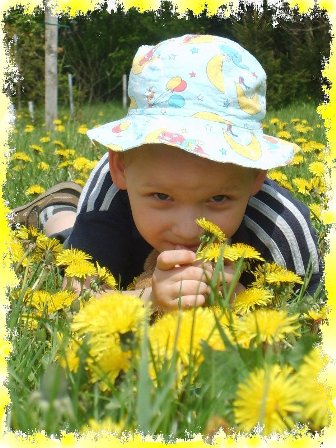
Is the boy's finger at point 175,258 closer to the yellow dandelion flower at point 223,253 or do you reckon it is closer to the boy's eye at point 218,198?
the yellow dandelion flower at point 223,253

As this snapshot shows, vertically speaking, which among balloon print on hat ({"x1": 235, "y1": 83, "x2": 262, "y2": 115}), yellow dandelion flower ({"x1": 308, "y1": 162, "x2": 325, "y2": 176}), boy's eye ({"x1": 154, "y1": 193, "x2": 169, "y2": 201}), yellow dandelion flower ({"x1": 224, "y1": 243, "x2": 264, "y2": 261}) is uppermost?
balloon print on hat ({"x1": 235, "y1": 83, "x2": 262, "y2": 115})

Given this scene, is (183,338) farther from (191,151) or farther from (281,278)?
(191,151)

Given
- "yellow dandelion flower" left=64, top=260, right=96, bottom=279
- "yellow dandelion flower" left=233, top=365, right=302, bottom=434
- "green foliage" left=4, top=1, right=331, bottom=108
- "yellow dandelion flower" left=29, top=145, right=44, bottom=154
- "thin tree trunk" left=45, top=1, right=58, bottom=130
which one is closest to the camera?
"yellow dandelion flower" left=233, top=365, right=302, bottom=434

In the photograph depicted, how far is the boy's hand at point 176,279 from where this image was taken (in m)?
1.06

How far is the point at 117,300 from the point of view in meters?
0.64

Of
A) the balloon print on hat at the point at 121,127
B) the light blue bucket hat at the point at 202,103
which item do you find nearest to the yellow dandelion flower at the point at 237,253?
the light blue bucket hat at the point at 202,103

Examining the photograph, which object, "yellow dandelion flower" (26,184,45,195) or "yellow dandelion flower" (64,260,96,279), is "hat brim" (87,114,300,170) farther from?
"yellow dandelion flower" (26,184,45,195)

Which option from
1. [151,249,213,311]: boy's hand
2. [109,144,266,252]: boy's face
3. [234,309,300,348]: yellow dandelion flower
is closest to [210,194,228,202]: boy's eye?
[109,144,266,252]: boy's face

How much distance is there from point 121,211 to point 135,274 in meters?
0.17

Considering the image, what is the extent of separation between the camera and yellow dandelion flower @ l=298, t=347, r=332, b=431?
0.51m

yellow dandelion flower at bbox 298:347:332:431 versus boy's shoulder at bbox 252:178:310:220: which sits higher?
yellow dandelion flower at bbox 298:347:332:431

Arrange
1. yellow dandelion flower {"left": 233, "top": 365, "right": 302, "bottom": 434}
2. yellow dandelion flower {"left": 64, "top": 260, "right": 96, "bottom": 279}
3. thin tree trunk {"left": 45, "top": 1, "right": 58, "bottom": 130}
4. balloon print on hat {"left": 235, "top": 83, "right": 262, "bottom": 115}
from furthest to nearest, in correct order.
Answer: thin tree trunk {"left": 45, "top": 1, "right": 58, "bottom": 130}
balloon print on hat {"left": 235, "top": 83, "right": 262, "bottom": 115}
yellow dandelion flower {"left": 64, "top": 260, "right": 96, "bottom": 279}
yellow dandelion flower {"left": 233, "top": 365, "right": 302, "bottom": 434}

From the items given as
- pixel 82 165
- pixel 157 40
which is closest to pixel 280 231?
pixel 82 165

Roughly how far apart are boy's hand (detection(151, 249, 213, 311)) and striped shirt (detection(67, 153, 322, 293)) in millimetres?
A: 381
